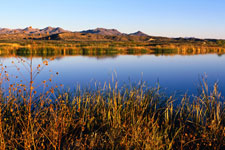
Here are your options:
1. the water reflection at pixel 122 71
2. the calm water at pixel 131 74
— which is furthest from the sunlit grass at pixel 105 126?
the calm water at pixel 131 74

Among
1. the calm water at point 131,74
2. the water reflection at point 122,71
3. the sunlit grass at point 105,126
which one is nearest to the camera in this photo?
the sunlit grass at point 105,126

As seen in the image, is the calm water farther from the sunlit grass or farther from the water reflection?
the sunlit grass

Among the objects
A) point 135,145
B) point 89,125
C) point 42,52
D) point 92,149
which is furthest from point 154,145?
point 42,52

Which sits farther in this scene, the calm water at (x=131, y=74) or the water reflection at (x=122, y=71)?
the water reflection at (x=122, y=71)

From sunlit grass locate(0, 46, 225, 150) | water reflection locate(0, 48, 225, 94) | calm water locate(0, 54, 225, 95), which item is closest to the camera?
sunlit grass locate(0, 46, 225, 150)

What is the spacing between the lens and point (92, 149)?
139 inches

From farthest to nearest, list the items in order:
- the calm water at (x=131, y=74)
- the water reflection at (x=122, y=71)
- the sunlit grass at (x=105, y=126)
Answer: the water reflection at (x=122, y=71), the calm water at (x=131, y=74), the sunlit grass at (x=105, y=126)

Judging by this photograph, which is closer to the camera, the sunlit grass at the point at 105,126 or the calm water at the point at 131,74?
the sunlit grass at the point at 105,126

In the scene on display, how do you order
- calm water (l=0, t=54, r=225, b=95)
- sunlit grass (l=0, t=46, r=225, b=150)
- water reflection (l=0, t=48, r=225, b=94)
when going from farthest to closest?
1. water reflection (l=0, t=48, r=225, b=94)
2. calm water (l=0, t=54, r=225, b=95)
3. sunlit grass (l=0, t=46, r=225, b=150)

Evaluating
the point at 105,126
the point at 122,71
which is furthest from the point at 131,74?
the point at 105,126

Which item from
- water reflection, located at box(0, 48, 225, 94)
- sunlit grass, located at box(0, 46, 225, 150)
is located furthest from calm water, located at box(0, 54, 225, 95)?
sunlit grass, located at box(0, 46, 225, 150)

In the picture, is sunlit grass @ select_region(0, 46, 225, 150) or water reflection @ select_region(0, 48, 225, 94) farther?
water reflection @ select_region(0, 48, 225, 94)

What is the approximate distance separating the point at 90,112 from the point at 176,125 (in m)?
2.13

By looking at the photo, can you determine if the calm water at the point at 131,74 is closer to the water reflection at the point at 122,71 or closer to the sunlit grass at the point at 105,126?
the water reflection at the point at 122,71
